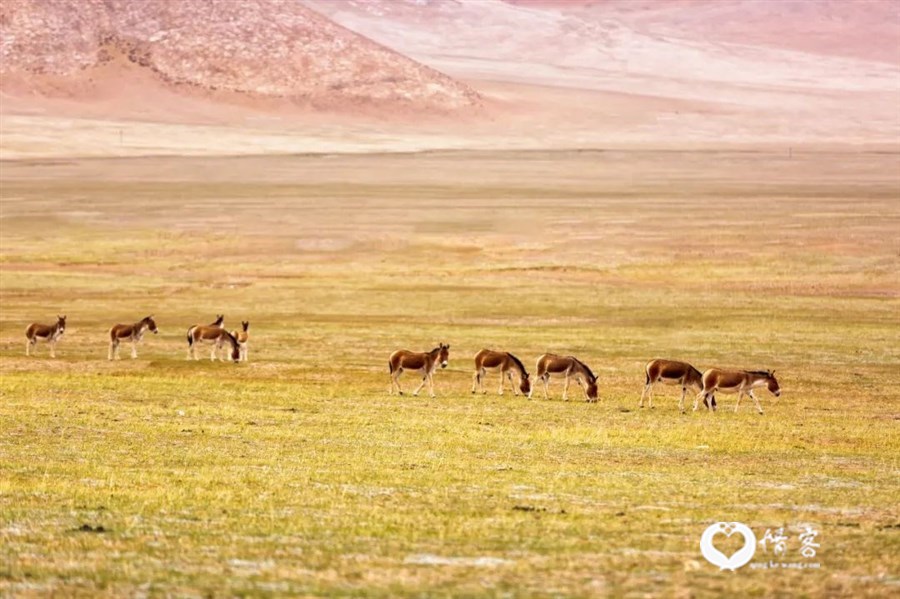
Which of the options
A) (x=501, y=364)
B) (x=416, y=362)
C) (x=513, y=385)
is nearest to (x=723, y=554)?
(x=416, y=362)

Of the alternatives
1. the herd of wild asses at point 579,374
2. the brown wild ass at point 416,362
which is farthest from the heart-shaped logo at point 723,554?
the brown wild ass at point 416,362

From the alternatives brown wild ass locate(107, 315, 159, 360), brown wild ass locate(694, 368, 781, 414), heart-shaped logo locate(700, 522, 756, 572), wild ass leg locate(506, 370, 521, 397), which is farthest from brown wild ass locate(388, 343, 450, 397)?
heart-shaped logo locate(700, 522, 756, 572)

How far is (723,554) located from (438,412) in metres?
14.7

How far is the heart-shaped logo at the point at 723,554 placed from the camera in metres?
12.6

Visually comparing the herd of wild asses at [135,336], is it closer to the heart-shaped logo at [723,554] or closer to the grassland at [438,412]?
the grassland at [438,412]

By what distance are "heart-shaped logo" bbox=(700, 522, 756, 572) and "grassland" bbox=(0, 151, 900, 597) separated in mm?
195

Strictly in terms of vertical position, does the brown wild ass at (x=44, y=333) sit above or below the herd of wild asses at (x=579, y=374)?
below

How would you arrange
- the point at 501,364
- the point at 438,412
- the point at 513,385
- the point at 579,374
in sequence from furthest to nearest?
the point at 513,385, the point at 501,364, the point at 579,374, the point at 438,412

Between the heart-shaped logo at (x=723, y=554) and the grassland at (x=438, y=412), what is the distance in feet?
0.64

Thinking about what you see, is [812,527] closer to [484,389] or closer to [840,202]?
[484,389]

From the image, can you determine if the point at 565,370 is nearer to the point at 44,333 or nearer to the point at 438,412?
the point at 438,412

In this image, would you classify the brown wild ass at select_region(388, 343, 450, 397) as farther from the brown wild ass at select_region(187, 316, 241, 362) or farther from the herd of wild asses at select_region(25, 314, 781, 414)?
the brown wild ass at select_region(187, 316, 241, 362)

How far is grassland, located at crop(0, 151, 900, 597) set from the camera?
12.8 meters

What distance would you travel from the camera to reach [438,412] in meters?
27.3
